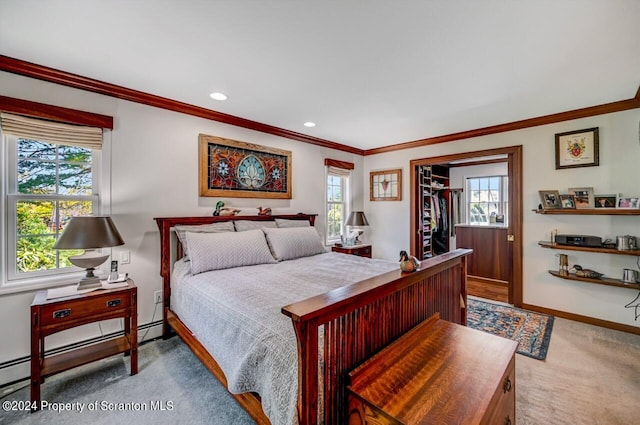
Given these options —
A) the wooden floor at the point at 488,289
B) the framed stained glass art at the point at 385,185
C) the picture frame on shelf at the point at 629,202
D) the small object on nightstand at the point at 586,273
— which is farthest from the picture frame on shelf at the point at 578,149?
the framed stained glass art at the point at 385,185

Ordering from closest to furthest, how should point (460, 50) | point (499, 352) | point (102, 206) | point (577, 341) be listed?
point (499, 352), point (460, 50), point (102, 206), point (577, 341)

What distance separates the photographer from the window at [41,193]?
2.14 metres

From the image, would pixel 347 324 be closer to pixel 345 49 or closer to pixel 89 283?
pixel 345 49

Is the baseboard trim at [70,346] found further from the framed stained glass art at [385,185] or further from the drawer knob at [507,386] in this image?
the framed stained glass art at [385,185]

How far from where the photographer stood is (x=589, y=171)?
3119 mm

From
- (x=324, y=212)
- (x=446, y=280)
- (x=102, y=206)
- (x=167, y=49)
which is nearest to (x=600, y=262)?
(x=446, y=280)

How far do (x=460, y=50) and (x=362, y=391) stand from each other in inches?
87.7

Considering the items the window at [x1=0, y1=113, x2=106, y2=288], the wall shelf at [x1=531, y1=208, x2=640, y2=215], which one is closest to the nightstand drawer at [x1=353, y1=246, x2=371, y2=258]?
the wall shelf at [x1=531, y1=208, x2=640, y2=215]

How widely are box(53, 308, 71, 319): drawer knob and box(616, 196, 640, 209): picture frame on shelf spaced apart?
16.6ft

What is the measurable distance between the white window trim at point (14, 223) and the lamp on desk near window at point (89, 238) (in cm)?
36

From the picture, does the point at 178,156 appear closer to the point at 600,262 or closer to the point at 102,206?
the point at 102,206

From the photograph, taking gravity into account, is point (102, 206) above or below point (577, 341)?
above

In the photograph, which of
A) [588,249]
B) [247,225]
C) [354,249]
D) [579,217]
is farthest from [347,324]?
[579,217]

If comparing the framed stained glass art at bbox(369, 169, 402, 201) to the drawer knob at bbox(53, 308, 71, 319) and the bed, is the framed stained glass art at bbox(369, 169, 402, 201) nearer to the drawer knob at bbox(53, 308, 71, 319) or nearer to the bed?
the bed
